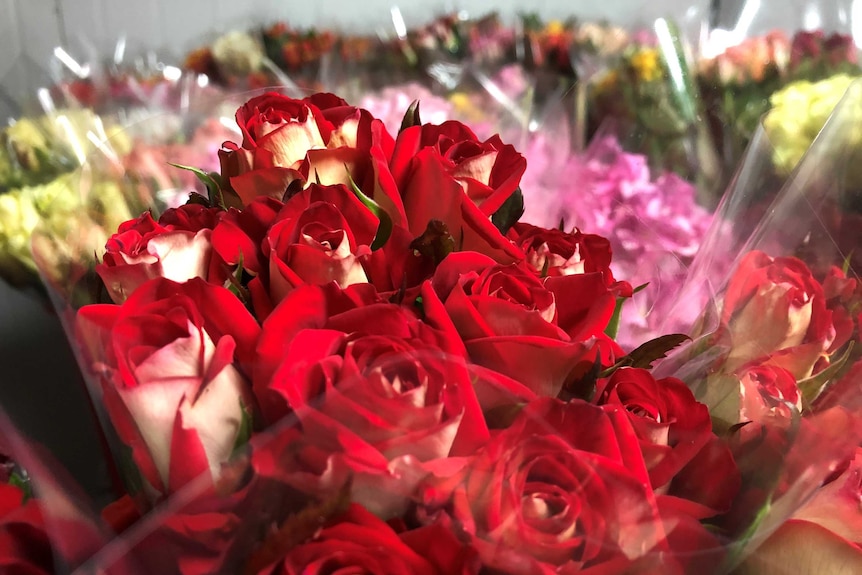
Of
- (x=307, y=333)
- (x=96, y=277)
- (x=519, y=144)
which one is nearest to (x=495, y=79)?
(x=519, y=144)

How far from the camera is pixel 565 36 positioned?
59.0 inches

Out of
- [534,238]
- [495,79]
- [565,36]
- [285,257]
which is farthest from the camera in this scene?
[565,36]

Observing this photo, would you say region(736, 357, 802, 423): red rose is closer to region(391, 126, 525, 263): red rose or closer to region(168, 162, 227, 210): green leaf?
region(391, 126, 525, 263): red rose

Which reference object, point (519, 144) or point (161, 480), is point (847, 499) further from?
point (519, 144)

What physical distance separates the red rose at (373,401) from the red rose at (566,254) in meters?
0.16

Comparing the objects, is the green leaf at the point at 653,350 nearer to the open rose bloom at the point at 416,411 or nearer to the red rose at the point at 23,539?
the open rose bloom at the point at 416,411

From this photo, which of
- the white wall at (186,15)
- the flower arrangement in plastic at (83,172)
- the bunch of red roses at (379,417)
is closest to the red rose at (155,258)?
the bunch of red roses at (379,417)

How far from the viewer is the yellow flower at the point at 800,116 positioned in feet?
2.99

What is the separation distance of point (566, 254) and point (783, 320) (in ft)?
0.48

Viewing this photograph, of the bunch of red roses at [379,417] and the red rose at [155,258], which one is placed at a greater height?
the red rose at [155,258]

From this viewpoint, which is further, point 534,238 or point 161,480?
point 534,238

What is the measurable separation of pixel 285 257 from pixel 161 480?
0.15 metres

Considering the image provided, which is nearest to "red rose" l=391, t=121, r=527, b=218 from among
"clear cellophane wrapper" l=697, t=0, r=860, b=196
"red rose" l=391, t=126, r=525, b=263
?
"red rose" l=391, t=126, r=525, b=263

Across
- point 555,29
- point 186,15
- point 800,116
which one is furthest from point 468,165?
point 186,15
